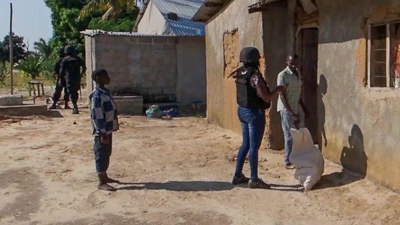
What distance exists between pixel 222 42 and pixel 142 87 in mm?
5042

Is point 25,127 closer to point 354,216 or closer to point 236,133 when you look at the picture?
point 236,133

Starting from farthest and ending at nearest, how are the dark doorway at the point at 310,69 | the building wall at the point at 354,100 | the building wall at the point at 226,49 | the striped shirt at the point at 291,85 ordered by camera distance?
the building wall at the point at 226,49, the dark doorway at the point at 310,69, the striped shirt at the point at 291,85, the building wall at the point at 354,100

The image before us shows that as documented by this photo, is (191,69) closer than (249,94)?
No

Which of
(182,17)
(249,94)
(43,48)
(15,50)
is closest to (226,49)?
(249,94)

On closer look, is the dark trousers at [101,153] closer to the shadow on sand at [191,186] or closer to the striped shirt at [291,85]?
the shadow on sand at [191,186]

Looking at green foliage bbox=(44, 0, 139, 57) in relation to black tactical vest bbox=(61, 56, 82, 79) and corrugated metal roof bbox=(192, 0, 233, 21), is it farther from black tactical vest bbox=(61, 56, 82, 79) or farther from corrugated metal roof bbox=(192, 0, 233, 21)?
corrugated metal roof bbox=(192, 0, 233, 21)

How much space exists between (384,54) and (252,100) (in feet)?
5.58

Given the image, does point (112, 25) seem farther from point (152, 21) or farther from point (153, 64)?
point (153, 64)

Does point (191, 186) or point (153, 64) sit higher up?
point (153, 64)

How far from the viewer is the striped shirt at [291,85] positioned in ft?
22.0

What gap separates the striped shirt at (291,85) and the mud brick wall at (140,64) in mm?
9039

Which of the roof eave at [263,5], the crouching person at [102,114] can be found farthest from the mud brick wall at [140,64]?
the crouching person at [102,114]

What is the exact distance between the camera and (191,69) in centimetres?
1579

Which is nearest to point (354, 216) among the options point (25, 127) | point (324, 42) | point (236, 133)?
point (324, 42)
